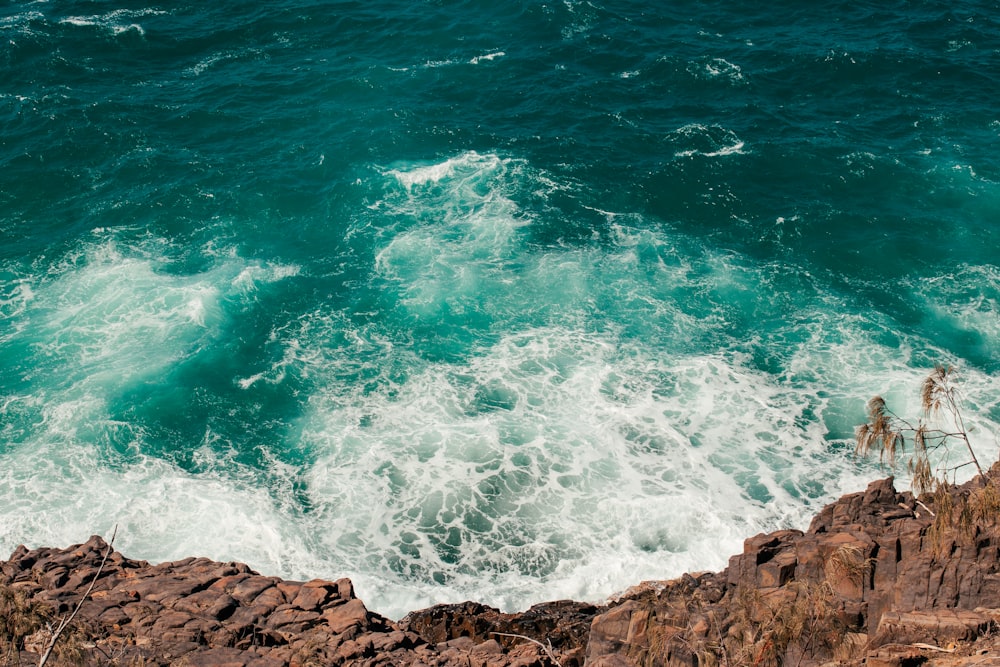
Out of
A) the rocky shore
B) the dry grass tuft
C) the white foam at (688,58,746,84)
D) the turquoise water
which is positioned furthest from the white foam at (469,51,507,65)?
the dry grass tuft

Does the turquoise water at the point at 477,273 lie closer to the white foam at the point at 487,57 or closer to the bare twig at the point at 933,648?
the white foam at the point at 487,57

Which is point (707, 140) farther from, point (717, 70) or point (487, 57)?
point (487, 57)

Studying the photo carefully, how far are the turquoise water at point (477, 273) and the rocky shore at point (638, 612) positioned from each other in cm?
755

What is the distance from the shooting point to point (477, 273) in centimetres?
7969

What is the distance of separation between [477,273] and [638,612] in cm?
4385

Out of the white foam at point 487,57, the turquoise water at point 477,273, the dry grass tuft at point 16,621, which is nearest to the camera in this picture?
the dry grass tuft at point 16,621

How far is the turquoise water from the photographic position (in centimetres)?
6022

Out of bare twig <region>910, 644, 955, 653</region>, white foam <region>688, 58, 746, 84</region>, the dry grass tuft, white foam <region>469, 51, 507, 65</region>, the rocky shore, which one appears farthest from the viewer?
white foam <region>469, 51, 507, 65</region>

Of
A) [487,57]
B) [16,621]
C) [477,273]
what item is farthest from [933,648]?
[487,57]

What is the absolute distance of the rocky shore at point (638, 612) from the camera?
35656 mm

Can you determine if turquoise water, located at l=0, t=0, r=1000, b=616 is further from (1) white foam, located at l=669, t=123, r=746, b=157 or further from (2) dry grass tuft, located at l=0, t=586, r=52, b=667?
(2) dry grass tuft, located at l=0, t=586, r=52, b=667

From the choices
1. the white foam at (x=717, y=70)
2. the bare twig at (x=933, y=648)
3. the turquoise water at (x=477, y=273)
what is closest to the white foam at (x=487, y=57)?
the turquoise water at (x=477, y=273)

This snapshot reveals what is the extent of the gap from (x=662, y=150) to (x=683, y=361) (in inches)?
1152

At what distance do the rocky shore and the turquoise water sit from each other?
24.8 ft
